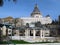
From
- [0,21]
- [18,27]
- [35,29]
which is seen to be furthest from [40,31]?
[0,21]

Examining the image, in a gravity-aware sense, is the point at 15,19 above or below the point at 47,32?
above

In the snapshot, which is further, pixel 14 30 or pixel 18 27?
pixel 18 27

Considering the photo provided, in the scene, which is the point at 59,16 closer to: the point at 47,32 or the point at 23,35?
the point at 47,32

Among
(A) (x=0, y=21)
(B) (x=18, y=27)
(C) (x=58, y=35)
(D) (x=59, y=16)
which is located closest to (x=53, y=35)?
(C) (x=58, y=35)

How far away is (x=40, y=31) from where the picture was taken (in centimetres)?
2589

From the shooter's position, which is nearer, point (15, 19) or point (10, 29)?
point (10, 29)

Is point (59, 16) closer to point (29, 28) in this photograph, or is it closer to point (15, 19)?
point (29, 28)

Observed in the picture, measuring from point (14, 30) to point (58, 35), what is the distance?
16.9 ft

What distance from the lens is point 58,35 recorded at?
82.5 ft

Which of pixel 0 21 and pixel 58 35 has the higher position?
pixel 0 21

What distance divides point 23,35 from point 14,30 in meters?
1.55

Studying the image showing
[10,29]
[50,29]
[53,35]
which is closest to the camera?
[10,29]

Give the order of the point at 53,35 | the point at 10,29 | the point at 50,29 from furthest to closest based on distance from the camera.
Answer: the point at 50,29 < the point at 53,35 < the point at 10,29

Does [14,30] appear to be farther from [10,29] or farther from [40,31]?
[40,31]
